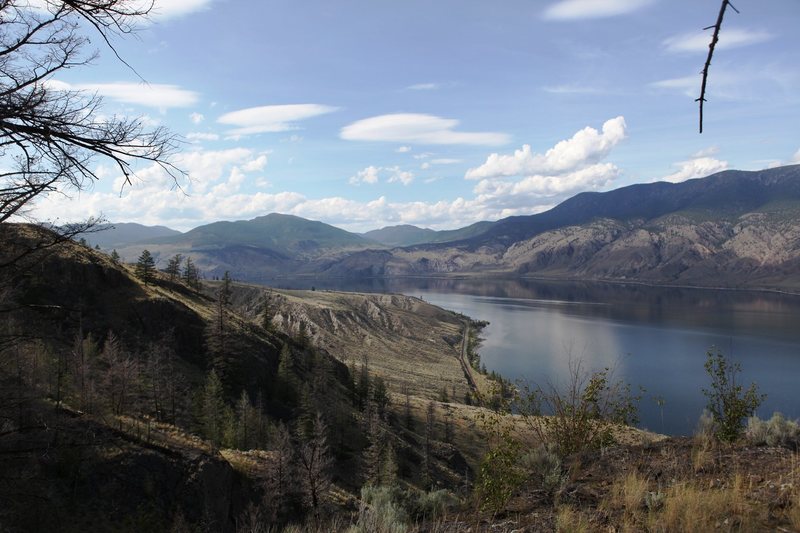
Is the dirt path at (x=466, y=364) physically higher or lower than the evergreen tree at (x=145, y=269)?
lower

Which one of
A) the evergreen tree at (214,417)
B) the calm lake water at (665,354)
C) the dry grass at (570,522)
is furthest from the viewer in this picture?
the calm lake water at (665,354)

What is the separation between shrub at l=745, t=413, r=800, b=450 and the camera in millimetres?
11047

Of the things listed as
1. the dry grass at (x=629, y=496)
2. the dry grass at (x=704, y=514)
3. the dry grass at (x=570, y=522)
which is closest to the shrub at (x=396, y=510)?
the dry grass at (x=570, y=522)

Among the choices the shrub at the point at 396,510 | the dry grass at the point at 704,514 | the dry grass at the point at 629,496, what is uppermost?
the dry grass at the point at 704,514

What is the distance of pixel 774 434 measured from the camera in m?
11.4

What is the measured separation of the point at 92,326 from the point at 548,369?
10500cm

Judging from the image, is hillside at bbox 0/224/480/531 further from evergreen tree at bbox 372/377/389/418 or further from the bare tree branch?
the bare tree branch

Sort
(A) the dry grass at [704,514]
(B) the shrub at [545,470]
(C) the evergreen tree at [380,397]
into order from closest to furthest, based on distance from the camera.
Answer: (A) the dry grass at [704,514] → (B) the shrub at [545,470] → (C) the evergreen tree at [380,397]

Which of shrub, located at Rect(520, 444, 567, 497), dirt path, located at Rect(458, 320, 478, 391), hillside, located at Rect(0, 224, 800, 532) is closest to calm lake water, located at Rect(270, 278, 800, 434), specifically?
dirt path, located at Rect(458, 320, 478, 391)

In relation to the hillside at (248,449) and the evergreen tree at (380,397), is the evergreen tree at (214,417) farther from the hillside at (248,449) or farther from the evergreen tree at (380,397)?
the evergreen tree at (380,397)

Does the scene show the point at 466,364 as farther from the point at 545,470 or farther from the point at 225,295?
the point at 545,470

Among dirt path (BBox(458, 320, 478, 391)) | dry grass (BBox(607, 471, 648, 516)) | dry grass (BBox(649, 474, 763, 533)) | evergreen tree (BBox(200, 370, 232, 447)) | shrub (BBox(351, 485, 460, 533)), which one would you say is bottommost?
dirt path (BBox(458, 320, 478, 391))

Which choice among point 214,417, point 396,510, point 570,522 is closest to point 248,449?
point 214,417

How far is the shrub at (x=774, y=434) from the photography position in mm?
11047
